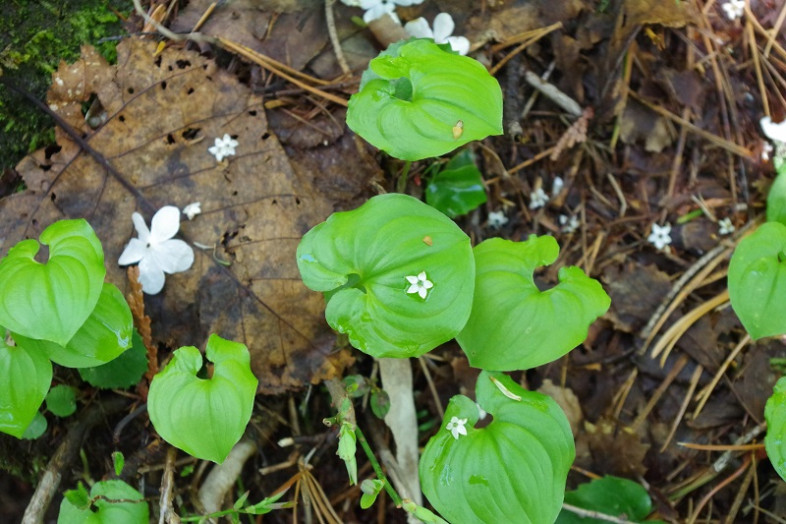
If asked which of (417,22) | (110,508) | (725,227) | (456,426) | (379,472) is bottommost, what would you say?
(110,508)

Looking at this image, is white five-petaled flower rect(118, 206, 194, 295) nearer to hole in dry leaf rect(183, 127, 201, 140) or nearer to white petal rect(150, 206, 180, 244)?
white petal rect(150, 206, 180, 244)

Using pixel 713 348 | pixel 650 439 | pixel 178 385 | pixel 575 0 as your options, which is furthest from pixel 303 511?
pixel 575 0

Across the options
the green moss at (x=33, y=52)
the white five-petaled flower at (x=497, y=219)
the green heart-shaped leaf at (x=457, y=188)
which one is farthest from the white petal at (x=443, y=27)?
the green moss at (x=33, y=52)

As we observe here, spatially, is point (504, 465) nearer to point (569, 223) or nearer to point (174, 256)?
point (569, 223)

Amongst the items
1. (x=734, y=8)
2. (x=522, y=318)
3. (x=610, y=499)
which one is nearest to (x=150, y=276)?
(x=522, y=318)

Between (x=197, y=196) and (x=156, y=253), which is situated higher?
(x=197, y=196)

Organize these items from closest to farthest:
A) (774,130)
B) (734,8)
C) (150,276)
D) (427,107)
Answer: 1. (427,107)
2. (150,276)
3. (774,130)
4. (734,8)
